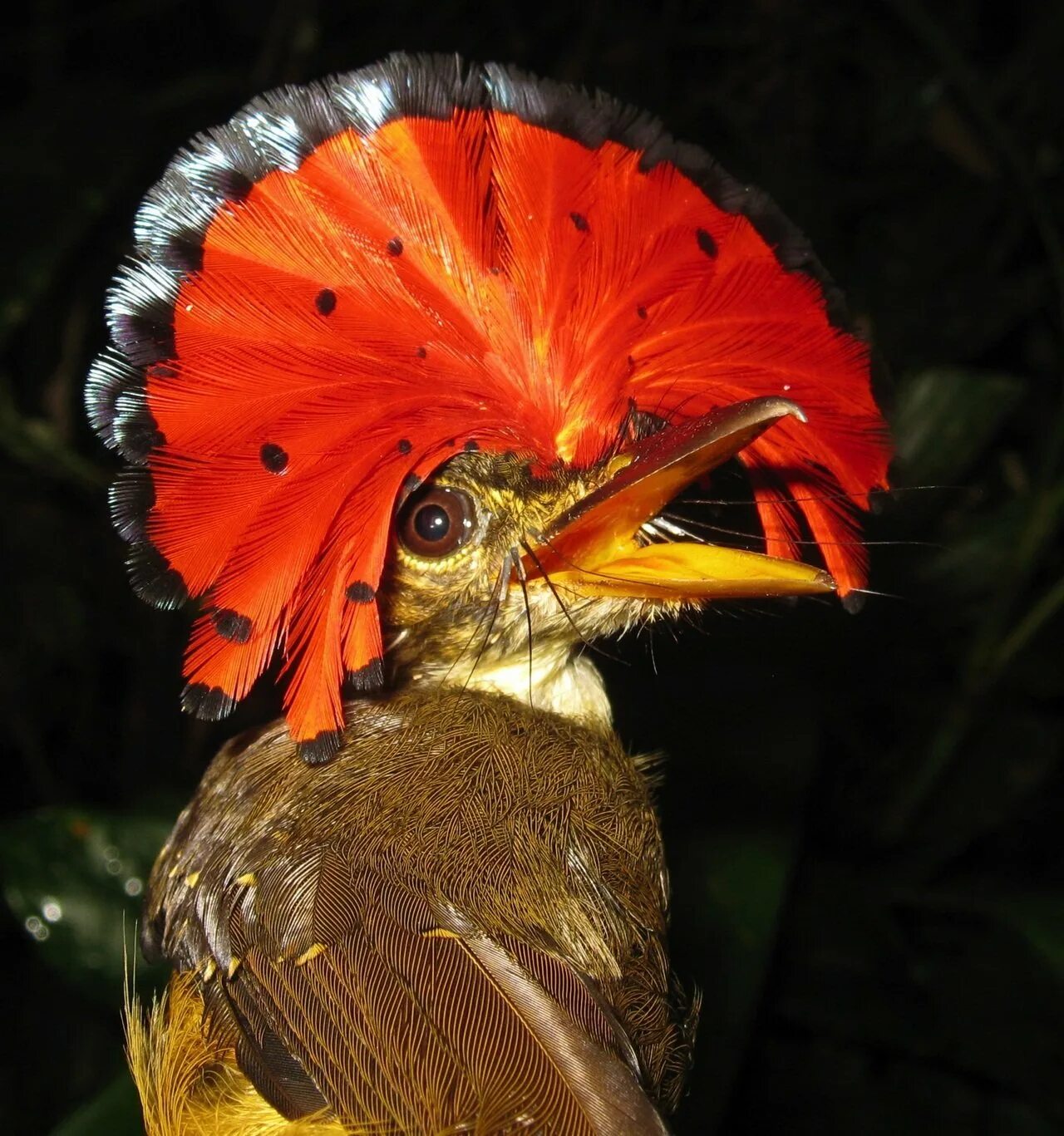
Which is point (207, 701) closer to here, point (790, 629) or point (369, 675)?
point (369, 675)

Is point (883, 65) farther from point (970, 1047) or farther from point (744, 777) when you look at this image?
point (970, 1047)

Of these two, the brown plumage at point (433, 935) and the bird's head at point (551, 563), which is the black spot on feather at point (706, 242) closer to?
the bird's head at point (551, 563)

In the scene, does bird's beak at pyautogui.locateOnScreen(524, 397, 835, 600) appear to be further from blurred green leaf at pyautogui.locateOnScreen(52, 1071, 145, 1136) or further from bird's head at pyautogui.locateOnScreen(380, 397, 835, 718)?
blurred green leaf at pyautogui.locateOnScreen(52, 1071, 145, 1136)

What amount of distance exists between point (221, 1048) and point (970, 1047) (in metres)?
1.16

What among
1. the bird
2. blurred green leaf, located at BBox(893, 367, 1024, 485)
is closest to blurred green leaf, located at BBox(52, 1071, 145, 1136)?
the bird

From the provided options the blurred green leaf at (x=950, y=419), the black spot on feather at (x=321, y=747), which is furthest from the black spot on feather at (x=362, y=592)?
the blurred green leaf at (x=950, y=419)

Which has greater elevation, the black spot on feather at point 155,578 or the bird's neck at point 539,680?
the black spot on feather at point 155,578

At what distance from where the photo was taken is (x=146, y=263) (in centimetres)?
92

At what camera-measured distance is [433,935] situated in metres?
0.94

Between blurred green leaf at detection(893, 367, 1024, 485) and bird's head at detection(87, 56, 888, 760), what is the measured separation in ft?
2.63

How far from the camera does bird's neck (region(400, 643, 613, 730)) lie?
4.08 feet

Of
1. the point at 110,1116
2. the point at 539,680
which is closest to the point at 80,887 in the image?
the point at 110,1116

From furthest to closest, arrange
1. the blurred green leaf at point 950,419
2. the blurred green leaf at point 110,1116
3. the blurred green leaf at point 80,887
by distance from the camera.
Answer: the blurred green leaf at point 950,419
the blurred green leaf at point 80,887
the blurred green leaf at point 110,1116

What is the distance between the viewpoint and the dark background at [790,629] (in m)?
1.60
